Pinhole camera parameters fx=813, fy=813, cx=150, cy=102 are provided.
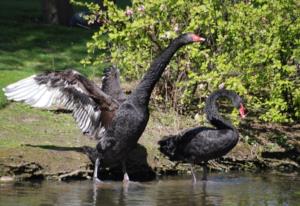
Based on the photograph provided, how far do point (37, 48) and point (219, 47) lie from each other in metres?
5.95

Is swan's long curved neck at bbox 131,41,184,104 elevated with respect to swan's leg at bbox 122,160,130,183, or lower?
elevated

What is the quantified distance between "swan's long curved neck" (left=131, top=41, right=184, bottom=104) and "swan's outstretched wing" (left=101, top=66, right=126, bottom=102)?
3.11 feet

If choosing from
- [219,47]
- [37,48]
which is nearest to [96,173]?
[219,47]

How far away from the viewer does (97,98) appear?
33.7 ft

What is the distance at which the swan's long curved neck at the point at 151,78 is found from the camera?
32.5ft

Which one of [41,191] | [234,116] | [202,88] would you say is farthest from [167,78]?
[41,191]

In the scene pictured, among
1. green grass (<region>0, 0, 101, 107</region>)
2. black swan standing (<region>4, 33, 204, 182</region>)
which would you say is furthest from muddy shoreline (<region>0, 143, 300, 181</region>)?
green grass (<region>0, 0, 101, 107</region>)

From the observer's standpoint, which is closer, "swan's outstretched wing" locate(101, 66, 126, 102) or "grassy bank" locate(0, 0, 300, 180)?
"grassy bank" locate(0, 0, 300, 180)

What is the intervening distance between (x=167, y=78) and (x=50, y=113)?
1.95 m

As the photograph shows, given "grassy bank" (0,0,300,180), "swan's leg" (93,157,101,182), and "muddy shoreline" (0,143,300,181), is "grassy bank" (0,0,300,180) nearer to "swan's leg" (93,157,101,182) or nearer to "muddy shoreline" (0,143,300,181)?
"muddy shoreline" (0,143,300,181)

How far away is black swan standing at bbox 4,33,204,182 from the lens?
32.7 ft

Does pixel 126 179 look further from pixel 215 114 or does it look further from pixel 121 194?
pixel 215 114

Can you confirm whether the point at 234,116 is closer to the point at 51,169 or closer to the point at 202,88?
the point at 202,88

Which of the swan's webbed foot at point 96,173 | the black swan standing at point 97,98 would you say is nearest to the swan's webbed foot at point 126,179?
the black swan standing at point 97,98
